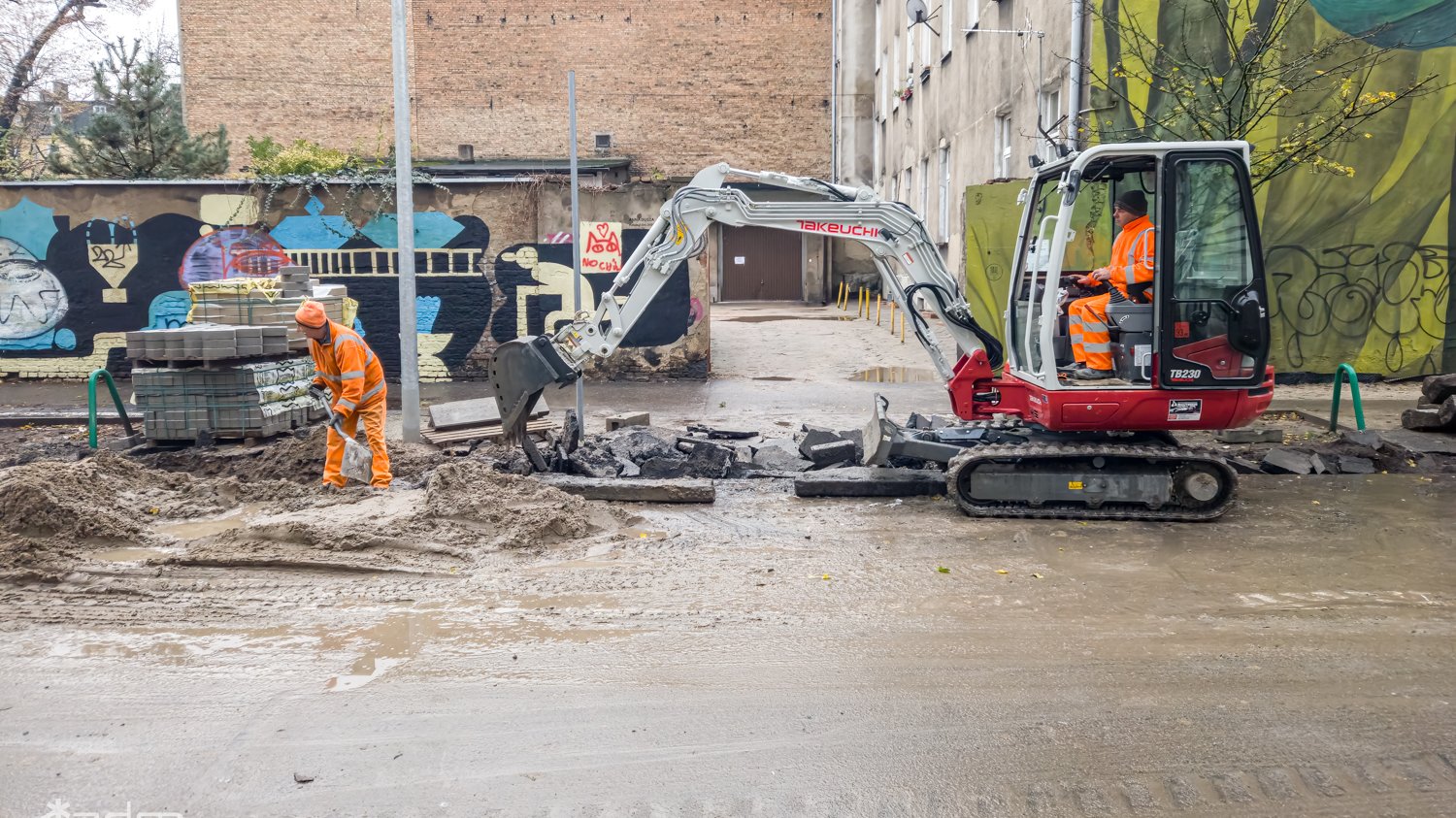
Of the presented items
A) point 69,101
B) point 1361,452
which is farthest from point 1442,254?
point 69,101

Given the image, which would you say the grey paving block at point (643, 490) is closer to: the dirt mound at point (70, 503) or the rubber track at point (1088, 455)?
the rubber track at point (1088, 455)

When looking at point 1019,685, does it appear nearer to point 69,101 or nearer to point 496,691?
point 496,691

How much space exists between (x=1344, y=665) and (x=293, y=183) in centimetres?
1493

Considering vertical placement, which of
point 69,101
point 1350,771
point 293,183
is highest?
point 69,101

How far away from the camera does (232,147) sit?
33875 millimetres

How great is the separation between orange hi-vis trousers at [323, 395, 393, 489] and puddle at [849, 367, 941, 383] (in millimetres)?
8437

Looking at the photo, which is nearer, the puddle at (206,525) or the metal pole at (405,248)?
the puddle at (206,525)

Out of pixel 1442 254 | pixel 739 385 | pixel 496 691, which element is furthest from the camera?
pixel 739 385

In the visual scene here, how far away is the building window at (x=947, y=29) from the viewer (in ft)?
71.4

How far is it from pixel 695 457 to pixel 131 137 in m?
14.4

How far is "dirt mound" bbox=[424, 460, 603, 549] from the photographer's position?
7633 millimetres

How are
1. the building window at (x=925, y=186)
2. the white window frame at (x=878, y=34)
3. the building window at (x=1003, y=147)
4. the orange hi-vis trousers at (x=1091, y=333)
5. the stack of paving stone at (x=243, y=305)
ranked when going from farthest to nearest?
the white window frame at (x=878, y=34) → the building window at (x=925, y=186) → the building window at (x=1003, y=147) → the stack of paving stone at (x=243, y=305) → the orange hi-vis trousers at (x=1091, y=333)

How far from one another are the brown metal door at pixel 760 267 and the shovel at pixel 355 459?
25.2m

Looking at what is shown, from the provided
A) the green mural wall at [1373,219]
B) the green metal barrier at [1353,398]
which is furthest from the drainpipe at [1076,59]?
the green metal barrier at [1353,398]
